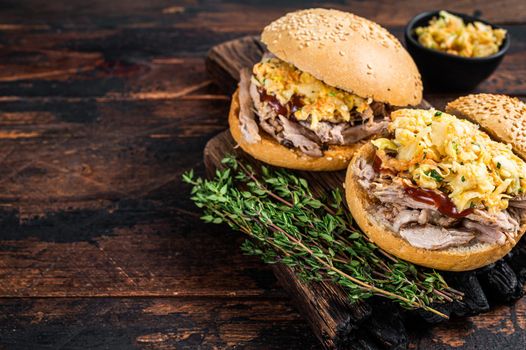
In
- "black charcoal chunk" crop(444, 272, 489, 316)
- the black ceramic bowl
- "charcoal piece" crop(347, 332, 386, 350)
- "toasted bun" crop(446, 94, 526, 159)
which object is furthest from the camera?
the black ceramic bowl

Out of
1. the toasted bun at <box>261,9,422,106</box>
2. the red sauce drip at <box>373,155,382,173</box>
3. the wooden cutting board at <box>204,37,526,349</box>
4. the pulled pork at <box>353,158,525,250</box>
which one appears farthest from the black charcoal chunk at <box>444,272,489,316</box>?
the toasted bun at <box>261,9,422,106</box>

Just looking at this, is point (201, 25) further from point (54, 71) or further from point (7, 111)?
point (7, 111)

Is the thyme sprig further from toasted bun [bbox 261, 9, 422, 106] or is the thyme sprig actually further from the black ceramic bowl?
the black ceramic bowl

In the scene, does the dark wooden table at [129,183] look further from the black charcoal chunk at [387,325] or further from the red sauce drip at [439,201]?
the red sauce drip at [439,201]

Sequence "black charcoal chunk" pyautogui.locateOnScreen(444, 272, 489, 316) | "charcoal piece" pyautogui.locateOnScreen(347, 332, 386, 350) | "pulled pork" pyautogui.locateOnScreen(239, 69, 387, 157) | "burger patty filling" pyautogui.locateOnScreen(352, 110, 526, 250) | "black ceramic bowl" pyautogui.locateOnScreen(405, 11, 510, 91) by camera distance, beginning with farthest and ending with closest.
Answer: "black ceramic bowl" pyautogui.locateOnScreen(405, 11, 510, 91) < "pulled pork" pyautogui.locateOnScreen(239, 69, 387, 157) < "black charcoal chunk" pyautogui.locateOnScreen(444, 272, 489, 316) < "charcoal piece" pyautogui.locateOnScreen(347, 332, 386, 350) < "burger patty filling" pyautogui.locateOnScreen(352, 110, 526, 250)

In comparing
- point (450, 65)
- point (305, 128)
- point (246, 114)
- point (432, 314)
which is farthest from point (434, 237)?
point (450, 65)

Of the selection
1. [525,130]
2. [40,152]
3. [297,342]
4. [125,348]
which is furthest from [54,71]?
[525,130]
